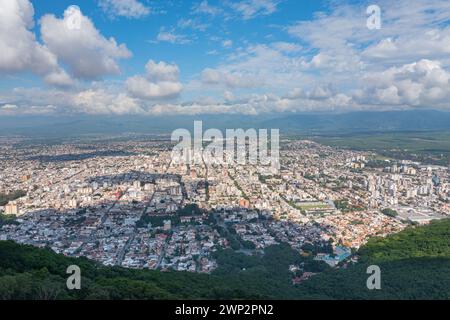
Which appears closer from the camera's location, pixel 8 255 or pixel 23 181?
pixel 8 255

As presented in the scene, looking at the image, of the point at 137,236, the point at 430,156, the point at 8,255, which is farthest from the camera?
the point at 430,156
